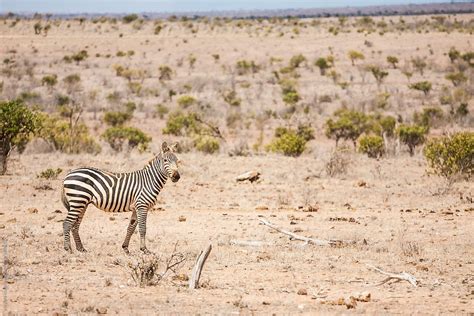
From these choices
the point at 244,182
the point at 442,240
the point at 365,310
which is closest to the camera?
the point at 365,310

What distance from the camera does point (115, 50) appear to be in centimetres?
5912

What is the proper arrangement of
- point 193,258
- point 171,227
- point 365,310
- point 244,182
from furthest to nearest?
1. point 244,182
2. point 171,227
3. point 193,258
4. point 365,310

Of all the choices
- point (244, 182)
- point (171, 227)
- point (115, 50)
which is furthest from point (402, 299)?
point (115, 50)

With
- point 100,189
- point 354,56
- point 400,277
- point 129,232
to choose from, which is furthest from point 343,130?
point 354,56

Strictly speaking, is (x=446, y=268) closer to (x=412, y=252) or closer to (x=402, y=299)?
(x=412, y=252)

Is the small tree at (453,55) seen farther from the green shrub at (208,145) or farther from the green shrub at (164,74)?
the green shrub at (208,145)

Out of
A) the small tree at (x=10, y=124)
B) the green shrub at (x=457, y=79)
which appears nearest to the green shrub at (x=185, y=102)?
the small tree at (x=10, y=124)

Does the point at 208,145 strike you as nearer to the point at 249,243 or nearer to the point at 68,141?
the point at 68,141

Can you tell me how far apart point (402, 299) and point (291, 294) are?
1.34 meters

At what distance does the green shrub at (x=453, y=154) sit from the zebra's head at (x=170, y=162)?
9.13 metres

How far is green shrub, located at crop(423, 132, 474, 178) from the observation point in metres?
18.2

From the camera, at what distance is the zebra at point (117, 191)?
1092cm

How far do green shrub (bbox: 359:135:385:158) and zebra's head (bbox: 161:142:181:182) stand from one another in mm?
12921

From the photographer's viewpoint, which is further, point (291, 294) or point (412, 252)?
point (412, 252)
